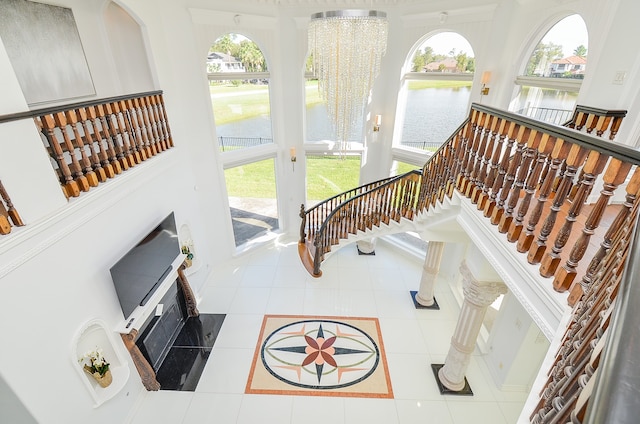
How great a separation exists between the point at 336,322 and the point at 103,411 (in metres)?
3.34

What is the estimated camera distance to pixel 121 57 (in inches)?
175

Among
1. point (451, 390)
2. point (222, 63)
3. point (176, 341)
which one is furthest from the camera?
point (222, 63)

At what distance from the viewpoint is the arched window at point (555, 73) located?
12.0ft

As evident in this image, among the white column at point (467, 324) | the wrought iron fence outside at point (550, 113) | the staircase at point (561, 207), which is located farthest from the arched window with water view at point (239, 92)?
the white column at point (467, 324)

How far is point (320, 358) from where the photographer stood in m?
4.71

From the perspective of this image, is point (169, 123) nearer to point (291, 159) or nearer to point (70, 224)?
point (70, 224)

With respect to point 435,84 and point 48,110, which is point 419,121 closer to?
point 435,84

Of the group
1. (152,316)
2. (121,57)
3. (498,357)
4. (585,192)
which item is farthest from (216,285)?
(585,192)

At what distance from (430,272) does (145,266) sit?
4.53m

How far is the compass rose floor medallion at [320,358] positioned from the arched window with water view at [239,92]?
3609mm

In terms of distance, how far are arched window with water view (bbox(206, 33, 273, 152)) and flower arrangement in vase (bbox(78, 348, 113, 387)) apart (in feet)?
13.1

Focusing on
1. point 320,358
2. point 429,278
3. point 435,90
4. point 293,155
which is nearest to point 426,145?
point 435,90

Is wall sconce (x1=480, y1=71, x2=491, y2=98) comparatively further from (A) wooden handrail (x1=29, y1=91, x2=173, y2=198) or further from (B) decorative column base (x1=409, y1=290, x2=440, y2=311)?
(A) wooden handrail (x1=29, y1=91, x2=173, y2=198)

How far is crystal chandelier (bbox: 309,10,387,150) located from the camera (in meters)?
3.28
